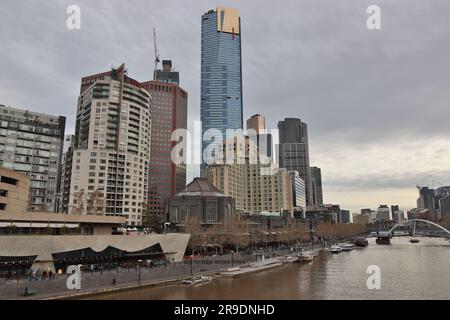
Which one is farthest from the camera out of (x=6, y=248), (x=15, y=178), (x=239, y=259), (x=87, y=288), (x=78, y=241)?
(x=239, y=259)

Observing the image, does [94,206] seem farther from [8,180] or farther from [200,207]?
[8,180]

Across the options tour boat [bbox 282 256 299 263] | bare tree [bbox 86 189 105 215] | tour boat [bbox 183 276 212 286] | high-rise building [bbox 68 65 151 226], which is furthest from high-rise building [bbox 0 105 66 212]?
tour boat [bbox 183 276 212 286]

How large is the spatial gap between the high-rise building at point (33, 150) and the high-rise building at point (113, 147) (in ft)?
34.8

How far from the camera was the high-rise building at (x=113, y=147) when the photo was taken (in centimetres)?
13238

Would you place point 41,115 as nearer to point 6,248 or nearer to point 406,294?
point 6,248

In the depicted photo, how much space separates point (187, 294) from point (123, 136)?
99.8m

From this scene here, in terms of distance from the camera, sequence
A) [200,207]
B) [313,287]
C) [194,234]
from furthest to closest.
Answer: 1. [200,207]
2. [194,234]
3. [313,287]

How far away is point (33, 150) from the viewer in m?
133

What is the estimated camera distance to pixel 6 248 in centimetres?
5372

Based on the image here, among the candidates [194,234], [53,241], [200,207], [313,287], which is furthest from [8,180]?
[200,207]

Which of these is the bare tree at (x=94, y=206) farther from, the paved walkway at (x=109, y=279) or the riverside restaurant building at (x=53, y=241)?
the paved walkway at (x=109, y=279)

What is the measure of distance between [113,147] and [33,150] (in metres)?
28.0
